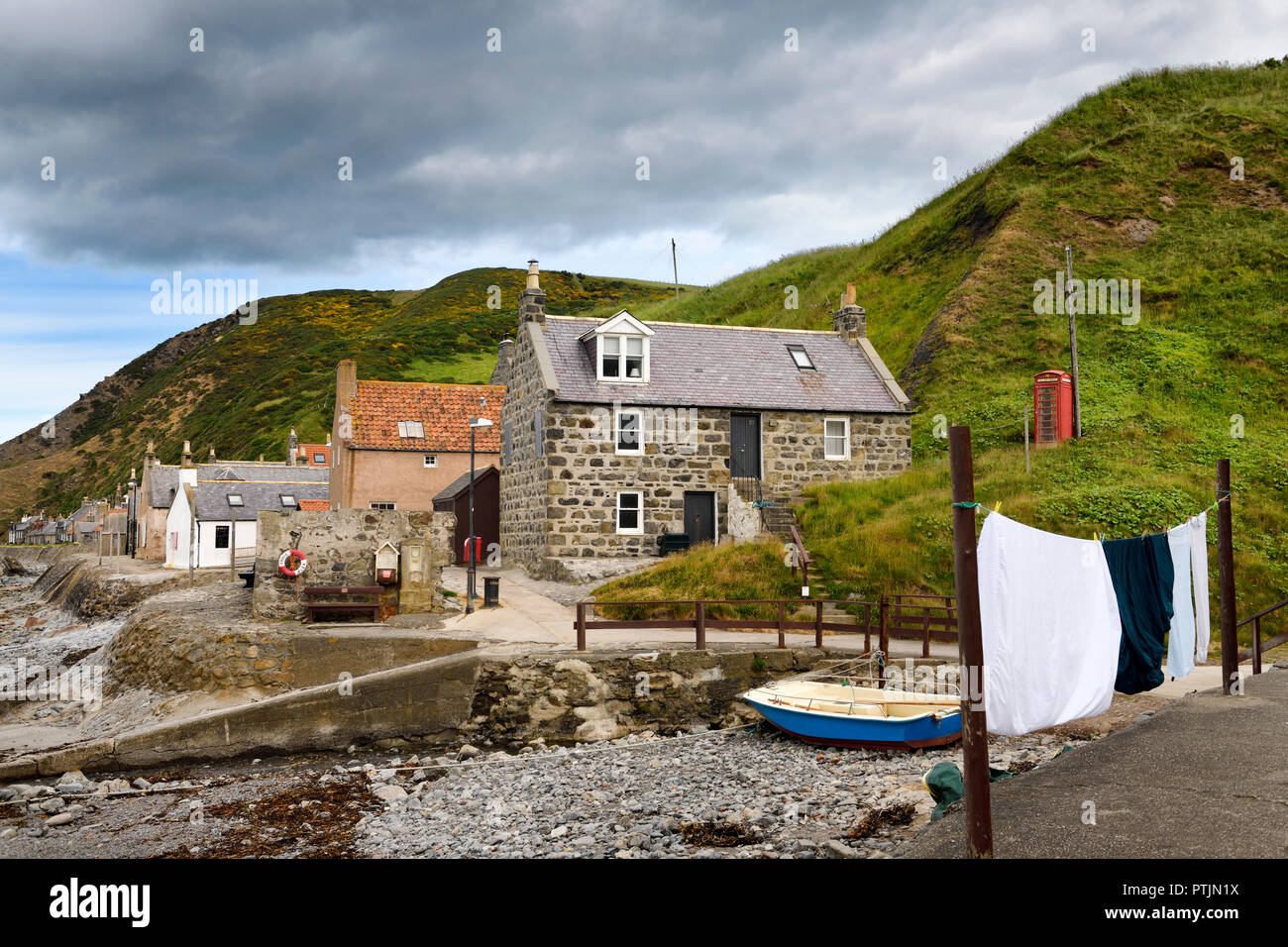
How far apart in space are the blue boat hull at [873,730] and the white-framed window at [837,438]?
15049 millimetres

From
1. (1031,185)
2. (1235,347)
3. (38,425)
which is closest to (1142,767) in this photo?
(1235,347)

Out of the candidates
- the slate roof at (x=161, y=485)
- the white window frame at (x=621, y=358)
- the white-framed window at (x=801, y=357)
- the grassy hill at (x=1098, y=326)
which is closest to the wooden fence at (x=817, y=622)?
the grassy hill at (x=1098, y=326)

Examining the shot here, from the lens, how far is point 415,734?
16.3 m

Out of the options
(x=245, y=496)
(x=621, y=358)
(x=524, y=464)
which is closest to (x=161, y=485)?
(x=245, y=496)

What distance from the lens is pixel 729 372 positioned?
29000mm

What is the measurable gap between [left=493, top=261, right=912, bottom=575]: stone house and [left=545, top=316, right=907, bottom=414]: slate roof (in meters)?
0.06

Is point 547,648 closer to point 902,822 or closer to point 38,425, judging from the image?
point 902,822

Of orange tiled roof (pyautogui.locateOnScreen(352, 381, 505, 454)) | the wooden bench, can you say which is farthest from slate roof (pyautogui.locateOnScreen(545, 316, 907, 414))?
orange tiled roof (pyautogui.locateOnScreen(352, 381, 505, 454))

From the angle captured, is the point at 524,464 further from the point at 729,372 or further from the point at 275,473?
the point at 275,473

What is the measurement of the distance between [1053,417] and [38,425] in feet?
631

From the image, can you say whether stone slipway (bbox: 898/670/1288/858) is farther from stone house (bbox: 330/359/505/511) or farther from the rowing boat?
stone house (bbox: 330/359/505/511)

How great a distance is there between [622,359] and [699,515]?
5684 millimetres

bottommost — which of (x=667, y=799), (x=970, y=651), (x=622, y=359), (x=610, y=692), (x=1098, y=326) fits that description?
(x=667, y=799)
